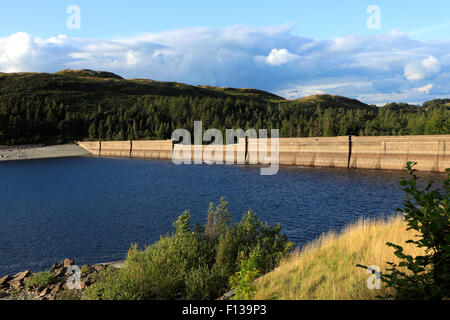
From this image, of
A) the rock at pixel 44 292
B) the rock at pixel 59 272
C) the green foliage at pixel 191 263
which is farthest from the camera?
the rock at pixel 59 272

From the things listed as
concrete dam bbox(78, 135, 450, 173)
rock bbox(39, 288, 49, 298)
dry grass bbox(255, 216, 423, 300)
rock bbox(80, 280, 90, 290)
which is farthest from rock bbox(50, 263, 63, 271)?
concrete dam bbox(78, 135, 450, 173)

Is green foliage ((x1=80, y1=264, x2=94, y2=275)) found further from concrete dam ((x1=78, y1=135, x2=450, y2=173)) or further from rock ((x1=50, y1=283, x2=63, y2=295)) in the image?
concrete dam ((x1=78, y1=135, x2=450, y2=173))

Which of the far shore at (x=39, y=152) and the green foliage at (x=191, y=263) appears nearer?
the green foliage at (x=191, y=263)

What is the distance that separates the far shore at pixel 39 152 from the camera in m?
117

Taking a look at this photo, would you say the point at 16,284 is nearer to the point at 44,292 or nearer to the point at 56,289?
the point at 44,292

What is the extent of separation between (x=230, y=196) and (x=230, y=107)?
14679 centimetres

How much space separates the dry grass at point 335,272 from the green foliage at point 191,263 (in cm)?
117

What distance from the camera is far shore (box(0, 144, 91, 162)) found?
→ 117 m

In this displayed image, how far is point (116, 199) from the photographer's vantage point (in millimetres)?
40719

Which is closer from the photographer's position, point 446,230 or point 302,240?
point 446,230

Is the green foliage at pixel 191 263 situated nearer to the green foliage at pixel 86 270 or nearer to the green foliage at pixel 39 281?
the green foliage at pixel 86 270

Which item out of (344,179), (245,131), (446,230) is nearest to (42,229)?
(446,230)

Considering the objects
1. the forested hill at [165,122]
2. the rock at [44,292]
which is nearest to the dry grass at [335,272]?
the rock at [44,292]
